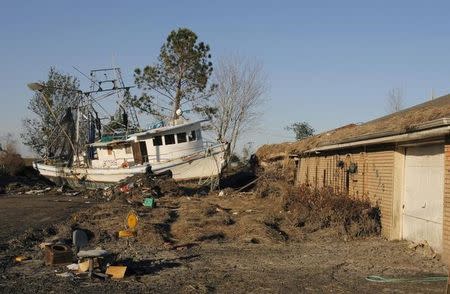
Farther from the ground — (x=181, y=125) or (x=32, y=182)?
(x=181, y=125)

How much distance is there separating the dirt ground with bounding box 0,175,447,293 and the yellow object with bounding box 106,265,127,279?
0.20 meters

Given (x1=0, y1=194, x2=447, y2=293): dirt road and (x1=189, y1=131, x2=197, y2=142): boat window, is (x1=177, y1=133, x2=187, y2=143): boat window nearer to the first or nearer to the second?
(x1=189, y1=131, x2=197, y2=142): boat window

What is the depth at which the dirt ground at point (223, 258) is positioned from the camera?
8234 millimetres

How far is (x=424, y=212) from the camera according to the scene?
11.2 metres

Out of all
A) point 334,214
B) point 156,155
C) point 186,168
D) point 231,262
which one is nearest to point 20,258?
point 231,262

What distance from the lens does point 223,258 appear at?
10625 mm

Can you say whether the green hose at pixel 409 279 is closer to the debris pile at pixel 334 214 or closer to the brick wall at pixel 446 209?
the brick wall at pixel 446 209

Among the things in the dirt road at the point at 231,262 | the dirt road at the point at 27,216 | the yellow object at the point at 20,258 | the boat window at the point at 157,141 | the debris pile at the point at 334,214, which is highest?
the boat window at the point at 157,141

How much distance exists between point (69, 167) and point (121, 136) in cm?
519

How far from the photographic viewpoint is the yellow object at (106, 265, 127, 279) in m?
8.67

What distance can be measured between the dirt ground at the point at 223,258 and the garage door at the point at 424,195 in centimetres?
36

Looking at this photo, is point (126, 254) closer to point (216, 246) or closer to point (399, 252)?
point (216, 246)

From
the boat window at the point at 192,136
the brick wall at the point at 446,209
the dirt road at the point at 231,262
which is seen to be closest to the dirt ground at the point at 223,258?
the dirt road at the point at 231,262

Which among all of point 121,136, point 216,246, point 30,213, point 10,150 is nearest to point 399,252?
point 216,246
